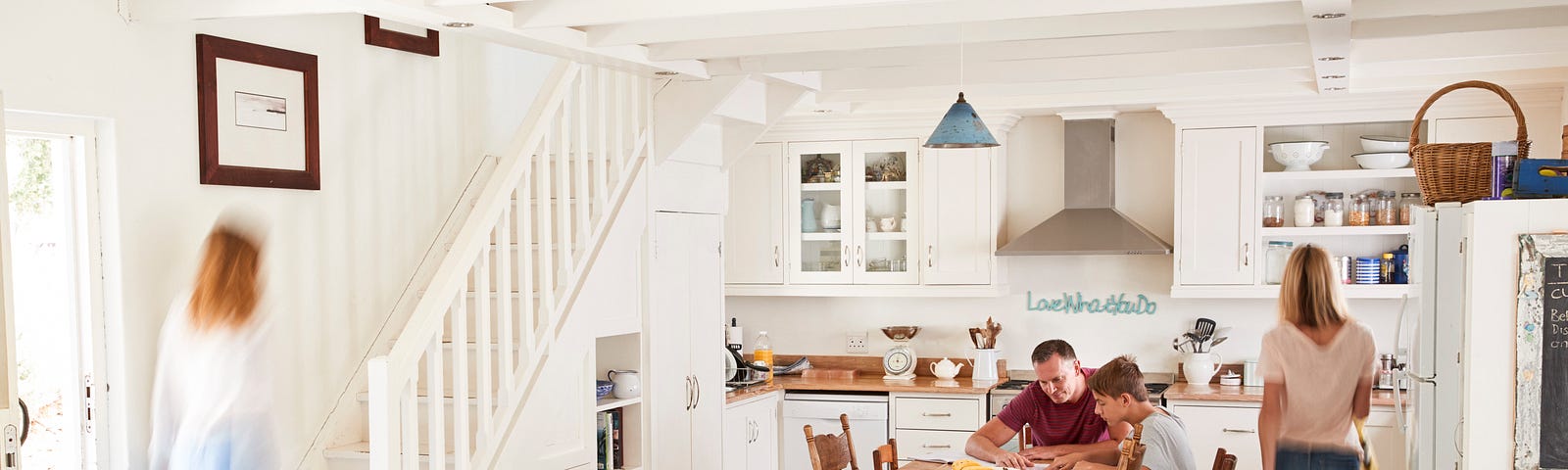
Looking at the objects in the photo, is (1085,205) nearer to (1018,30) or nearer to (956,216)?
(956,216)

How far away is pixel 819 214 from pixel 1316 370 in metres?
3.44

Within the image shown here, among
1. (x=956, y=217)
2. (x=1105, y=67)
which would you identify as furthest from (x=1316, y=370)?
(x=956, y=217)

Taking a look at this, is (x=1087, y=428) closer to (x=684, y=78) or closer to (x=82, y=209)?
(x=684, y=78)

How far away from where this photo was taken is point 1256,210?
6.11 metres

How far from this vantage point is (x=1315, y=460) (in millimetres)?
3926

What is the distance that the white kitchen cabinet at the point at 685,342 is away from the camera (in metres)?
5.04

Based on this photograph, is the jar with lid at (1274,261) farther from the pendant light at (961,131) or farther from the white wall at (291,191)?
the white wall at (291,191)

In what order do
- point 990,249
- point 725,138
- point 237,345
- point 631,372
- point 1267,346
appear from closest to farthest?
point 237,345 < point 1267,346 < point 631,372 < point 725,138 < point 990,249

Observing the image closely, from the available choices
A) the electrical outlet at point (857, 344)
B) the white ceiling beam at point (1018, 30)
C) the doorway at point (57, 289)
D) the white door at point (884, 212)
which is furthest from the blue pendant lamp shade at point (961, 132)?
the electrical outlet at point (857, 344)

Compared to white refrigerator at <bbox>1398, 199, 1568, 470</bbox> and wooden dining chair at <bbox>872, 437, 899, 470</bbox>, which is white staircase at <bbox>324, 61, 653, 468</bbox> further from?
white refrigerator at <bbox>1398, 199, 1568, 470</bbox>

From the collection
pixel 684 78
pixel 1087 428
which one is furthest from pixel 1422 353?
pixel 684 78

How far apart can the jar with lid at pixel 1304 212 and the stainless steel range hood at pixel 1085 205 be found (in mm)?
647

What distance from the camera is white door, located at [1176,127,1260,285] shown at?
6125mm

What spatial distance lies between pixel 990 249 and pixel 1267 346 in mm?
2663
